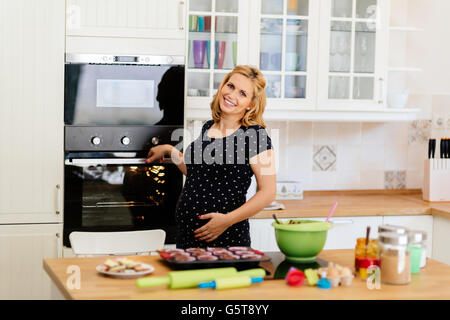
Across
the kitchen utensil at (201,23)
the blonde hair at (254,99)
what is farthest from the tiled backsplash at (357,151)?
the blonde hair at (254,99)

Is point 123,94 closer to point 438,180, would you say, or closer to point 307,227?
point 307,227

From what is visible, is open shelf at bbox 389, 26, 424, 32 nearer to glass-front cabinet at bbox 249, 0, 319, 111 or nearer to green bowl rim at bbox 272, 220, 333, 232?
glass-front cabinet at bbox 249, 0, 319, 111

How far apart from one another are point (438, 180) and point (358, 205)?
0.57 metres

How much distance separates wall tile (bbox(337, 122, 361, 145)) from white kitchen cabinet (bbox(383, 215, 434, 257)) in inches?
27.4

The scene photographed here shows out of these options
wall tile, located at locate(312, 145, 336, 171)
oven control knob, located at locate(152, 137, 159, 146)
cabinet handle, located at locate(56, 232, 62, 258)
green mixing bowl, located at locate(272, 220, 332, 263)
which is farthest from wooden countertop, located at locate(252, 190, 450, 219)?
green mixing bowl, located at locate(272, 220, 332, 263)

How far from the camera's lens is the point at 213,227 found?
8.01ft

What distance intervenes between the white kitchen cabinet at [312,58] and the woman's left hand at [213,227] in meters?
1.03

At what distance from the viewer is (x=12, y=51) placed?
3049 mm

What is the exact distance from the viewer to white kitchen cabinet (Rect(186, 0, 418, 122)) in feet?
11.2

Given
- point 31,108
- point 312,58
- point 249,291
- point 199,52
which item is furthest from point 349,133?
point 249,291

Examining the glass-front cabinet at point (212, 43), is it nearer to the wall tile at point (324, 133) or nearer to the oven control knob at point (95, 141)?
the oven control knob at point (95, 141)

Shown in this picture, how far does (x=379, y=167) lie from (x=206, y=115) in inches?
52.4

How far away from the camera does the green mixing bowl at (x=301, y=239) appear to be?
2.00m

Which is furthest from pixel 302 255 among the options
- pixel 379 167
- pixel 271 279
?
pixel 379 167
